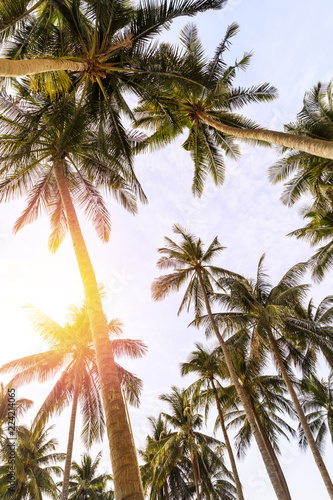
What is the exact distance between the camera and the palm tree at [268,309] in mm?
15070

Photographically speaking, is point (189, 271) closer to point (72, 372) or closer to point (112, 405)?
point (72, 372)

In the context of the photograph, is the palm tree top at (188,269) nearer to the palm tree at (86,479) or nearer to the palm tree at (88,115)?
the palm tree at (88,115)

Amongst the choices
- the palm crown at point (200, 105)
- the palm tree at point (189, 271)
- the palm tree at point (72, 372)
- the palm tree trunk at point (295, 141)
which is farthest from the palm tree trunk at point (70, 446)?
the palm tree trunk at point (295, 141)

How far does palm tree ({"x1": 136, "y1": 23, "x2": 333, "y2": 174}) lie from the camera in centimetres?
811

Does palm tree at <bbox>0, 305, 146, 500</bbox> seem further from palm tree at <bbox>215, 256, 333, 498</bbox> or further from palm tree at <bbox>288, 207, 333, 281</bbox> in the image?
palm tree at <bbox>288, 207, 333, 281</bbox>

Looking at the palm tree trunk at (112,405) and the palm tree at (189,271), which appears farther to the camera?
the palm tree at (189,271)

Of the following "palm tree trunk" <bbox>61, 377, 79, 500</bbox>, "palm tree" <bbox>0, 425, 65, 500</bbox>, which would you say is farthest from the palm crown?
"palm tree" <bbox>0, 425, 65, 500</bbox>

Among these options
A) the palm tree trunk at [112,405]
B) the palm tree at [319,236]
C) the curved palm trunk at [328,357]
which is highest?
the palm tree at [319,236]

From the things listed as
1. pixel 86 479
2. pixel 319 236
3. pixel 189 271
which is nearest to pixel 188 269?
pixel 189 271

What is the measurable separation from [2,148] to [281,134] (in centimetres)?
692

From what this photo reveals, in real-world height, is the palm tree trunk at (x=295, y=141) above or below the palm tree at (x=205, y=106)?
below

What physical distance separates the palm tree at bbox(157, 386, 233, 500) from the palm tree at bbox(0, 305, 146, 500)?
8106mm

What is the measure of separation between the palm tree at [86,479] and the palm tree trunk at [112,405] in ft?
98.3

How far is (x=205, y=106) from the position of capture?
9.69 m
